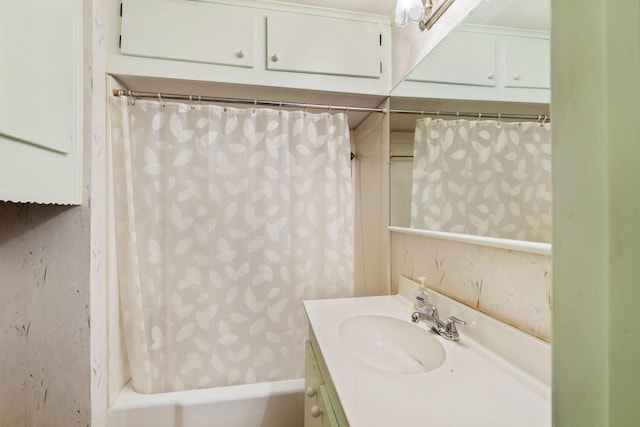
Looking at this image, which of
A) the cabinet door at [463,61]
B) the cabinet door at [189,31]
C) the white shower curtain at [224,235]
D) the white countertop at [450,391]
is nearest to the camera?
the white countertop at [450,391]

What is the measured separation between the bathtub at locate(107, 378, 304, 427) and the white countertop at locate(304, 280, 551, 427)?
0.73 m

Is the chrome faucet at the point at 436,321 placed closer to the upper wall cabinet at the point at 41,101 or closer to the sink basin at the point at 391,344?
the sink basin at the point at 391,344

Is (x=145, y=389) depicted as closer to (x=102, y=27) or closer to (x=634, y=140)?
(x=102, y=27)

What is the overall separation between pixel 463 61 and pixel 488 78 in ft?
0.46

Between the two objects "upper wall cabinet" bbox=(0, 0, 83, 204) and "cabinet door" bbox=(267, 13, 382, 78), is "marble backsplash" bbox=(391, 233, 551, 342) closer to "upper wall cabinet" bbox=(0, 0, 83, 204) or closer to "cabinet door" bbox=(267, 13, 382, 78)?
"cabinet door" bbox=(267, 13, 382, 78)

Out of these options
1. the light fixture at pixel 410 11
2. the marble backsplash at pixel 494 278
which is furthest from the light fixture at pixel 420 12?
the marble backsplash at pixel 494 278

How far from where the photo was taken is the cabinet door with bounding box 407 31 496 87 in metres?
0.82

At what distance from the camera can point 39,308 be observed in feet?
3.32

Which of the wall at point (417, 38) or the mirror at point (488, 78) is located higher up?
the wall at point (417, 38)

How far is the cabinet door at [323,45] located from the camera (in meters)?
1.25

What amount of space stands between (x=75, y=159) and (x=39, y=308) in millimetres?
604

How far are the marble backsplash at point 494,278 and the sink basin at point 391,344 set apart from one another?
0.20 metres

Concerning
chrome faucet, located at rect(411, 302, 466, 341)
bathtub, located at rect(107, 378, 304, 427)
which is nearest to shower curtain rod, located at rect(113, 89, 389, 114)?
chrome faucet, located at rect(411, 302, 466, 341)

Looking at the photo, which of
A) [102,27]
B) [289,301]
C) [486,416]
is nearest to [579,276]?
[486,416]
